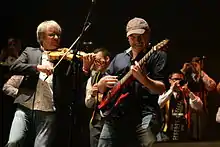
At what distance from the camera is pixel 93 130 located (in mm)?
3789

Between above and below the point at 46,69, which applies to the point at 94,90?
below

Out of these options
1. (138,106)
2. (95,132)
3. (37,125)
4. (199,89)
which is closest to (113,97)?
(138,106)

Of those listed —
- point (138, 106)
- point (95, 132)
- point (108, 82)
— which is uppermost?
point (108, 82)

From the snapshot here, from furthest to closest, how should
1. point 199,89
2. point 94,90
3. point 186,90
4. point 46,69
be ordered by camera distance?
point 199,89
point 186,90
point 94,90
point 46,69

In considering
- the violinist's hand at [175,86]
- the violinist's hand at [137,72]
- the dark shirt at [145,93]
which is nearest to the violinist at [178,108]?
the violinist's hand at [175,86]

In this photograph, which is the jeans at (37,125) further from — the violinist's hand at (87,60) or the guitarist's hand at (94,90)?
the guitarist's hand at (94,90)

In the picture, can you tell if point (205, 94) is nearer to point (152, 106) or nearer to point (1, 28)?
point (152, 106)

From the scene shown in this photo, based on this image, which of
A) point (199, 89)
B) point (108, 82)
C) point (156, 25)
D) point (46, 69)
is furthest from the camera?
point (156, 25)

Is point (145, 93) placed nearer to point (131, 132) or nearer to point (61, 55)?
point (131, 132)

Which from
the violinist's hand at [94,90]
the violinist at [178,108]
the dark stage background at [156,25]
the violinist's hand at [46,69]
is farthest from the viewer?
the dark stage background at [156,25]

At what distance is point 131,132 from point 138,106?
6.6 inches

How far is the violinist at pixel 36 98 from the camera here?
3.19 m

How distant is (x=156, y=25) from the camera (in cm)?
513

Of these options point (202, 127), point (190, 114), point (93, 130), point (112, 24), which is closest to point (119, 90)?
point (93, 130)
